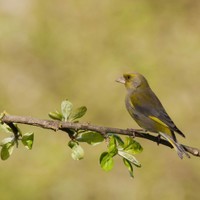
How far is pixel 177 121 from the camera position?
11.7 metres

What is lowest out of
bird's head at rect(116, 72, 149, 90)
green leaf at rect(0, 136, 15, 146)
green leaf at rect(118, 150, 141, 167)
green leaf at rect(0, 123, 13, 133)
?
green leaf at rect(0, 136, 15, 146)

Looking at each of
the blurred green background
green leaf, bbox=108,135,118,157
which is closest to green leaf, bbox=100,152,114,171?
green leaf, bbox=108,135,118,157

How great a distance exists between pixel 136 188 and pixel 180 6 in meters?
5.72

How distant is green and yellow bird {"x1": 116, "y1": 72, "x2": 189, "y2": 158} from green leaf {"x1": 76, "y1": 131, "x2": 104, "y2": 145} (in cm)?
245

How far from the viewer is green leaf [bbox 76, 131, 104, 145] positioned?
2.65 meters

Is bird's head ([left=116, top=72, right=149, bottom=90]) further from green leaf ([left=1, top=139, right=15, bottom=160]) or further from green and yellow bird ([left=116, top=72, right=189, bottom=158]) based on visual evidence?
green leaf ([left=1, top=139, right=15, bottom=160])

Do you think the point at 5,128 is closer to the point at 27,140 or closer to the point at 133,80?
the point at 27,140

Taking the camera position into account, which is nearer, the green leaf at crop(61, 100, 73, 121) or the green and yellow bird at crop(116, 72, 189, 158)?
the green leaf at crop(61, 100, 73, 121)

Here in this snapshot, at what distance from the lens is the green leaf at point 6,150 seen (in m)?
2.68

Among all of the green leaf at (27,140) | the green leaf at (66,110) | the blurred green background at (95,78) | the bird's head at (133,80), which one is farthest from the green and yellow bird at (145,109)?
the blurred green background at (95,78)

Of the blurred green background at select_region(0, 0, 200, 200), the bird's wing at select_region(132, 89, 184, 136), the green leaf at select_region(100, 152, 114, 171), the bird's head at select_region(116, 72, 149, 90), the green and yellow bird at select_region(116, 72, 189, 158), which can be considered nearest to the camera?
the green leaf at select_region(100, 152, 114, 171)

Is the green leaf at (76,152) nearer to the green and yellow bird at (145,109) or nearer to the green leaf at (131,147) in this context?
the green leaf at (131,147)

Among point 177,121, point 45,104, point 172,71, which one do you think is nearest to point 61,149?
point 45,104

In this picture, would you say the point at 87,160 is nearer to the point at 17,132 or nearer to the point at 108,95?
the point at 108,95
